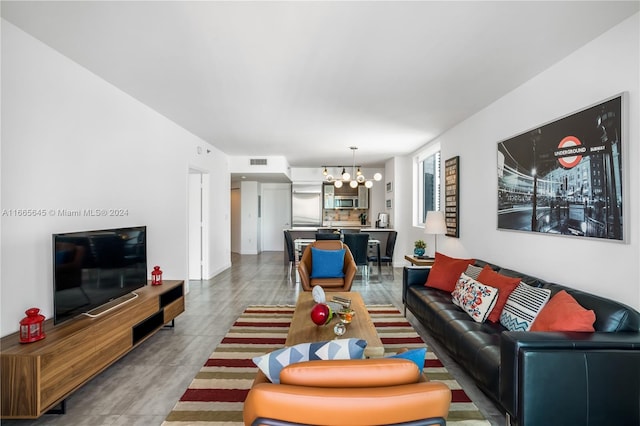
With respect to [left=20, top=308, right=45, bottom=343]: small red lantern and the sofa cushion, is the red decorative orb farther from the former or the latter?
the sofa cushion

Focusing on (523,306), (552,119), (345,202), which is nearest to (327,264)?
(523,306)

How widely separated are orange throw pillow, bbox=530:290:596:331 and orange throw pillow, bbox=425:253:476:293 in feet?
4.53

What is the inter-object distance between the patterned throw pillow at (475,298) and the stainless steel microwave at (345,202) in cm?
664

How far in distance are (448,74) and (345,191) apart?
22.6 ft

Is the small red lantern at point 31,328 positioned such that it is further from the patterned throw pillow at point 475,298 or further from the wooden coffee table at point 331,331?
the patterned throw pillow at point 475,298

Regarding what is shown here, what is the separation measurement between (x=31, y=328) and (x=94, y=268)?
67 cm

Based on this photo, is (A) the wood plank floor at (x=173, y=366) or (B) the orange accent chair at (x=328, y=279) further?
(B) the orange accent chair at (x=328, y=279)

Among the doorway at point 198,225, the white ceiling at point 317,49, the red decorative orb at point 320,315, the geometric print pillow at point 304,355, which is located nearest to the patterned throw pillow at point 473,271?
the red decorative orb at point 320,315

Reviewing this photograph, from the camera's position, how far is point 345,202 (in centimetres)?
980

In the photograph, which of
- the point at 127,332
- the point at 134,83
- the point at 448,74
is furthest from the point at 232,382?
the point at 448,74

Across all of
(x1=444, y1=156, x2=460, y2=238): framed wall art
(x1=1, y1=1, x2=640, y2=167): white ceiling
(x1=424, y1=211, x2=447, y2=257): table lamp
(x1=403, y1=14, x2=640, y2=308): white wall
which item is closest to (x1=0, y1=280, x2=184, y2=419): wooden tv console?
(x1=1, y1=1, x2=640, y2=167): white ceiling

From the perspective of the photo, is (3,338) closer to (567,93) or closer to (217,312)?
(217,312)

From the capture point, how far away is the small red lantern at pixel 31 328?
2.02 metres

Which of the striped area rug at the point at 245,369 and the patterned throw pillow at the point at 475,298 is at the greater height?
the patterned throw pillow at the point at 475,298
